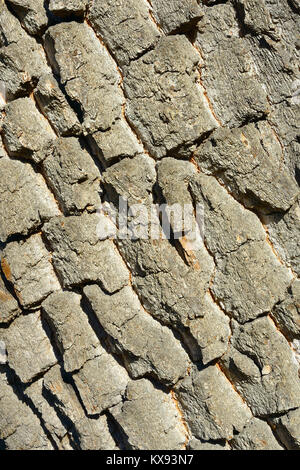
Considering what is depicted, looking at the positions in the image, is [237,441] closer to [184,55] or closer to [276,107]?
[276,107]

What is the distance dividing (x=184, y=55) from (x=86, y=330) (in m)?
0.68

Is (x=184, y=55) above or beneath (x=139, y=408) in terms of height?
above

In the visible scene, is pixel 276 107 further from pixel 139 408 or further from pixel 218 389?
pixel 139 408

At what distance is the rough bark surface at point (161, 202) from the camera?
1031mm

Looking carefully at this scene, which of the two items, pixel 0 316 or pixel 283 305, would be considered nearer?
pixel 283 305

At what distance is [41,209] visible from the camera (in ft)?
3.70

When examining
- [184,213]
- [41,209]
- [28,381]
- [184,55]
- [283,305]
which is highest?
[184,55]

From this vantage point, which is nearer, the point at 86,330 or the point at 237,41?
the point at 237,41

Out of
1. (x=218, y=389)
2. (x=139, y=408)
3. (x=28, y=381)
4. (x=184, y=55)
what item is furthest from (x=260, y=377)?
(x=184, y=55)

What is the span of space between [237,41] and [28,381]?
0.96 metres

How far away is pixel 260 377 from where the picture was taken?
3.51 feet

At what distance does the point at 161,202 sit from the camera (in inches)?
41.9

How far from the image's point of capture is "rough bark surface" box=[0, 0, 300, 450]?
103 cm

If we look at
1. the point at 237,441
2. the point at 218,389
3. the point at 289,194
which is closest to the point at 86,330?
the point at 218,389
